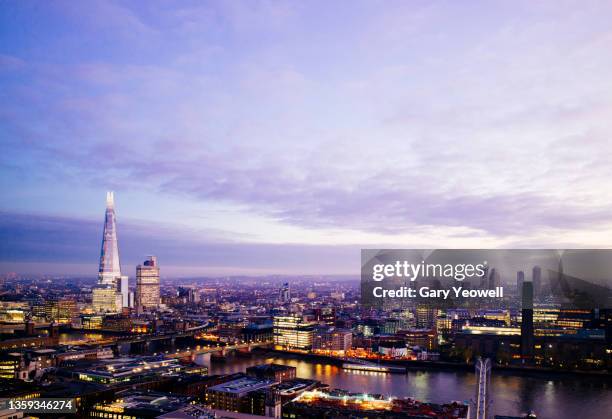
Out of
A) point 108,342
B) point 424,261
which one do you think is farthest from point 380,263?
point 108,342

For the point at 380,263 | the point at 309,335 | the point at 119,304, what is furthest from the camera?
the point at 119,304

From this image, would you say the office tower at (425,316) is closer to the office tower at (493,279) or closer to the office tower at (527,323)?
the office tower at (527,323)

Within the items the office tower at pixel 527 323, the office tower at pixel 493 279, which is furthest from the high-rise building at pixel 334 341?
the office tower at pixel 493 279

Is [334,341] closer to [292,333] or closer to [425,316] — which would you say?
[292,333]

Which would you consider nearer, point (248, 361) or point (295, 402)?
point (295, 402)

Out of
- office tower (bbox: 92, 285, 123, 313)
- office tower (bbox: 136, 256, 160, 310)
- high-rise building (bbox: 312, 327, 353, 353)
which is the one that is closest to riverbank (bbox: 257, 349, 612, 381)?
high-rise building (bbox: 312, 327, 353, 353)

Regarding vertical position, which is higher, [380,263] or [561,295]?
[380,263]

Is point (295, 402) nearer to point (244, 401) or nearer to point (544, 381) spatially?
point (244, 401)

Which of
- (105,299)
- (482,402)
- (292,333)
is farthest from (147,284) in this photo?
(482,402)
